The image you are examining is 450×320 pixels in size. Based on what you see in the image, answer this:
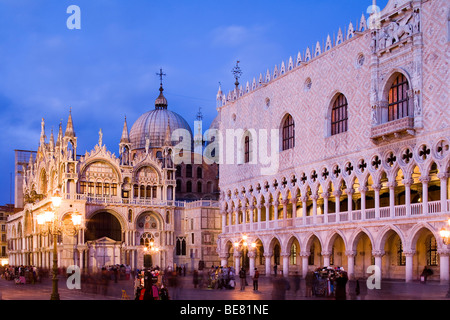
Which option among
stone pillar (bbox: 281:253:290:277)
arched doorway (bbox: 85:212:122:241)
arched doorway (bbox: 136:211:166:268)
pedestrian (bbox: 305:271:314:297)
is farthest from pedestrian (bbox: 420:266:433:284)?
arched doorway (bbox: 85:212:122:241)

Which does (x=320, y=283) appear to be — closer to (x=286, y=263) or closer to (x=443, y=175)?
(x=443, y=175)

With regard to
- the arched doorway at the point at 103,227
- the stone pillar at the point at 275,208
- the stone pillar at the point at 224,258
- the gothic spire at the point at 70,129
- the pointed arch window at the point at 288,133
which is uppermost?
the gothic spire at the point at 70,129

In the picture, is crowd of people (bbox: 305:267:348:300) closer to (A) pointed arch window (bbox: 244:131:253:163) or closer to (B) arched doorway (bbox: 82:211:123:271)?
(A) pointed arch window (bbox: 244:131:253:163)

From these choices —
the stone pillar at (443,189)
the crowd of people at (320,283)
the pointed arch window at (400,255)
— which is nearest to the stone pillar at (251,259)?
the pointed arch window at (400,255)

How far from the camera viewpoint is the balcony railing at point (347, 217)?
31188 mm

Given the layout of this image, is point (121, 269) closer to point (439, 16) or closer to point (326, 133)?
point (326, 133)

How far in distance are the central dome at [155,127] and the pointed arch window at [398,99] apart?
34.3 meters

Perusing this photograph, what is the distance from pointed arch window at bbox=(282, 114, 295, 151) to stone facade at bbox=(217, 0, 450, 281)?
202mm

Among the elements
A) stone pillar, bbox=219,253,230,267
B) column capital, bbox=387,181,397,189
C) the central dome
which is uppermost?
the central dome

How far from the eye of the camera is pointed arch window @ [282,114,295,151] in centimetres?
4281

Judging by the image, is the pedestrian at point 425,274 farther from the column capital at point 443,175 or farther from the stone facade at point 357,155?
the column capital at point 443,175

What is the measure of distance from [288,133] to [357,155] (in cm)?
818

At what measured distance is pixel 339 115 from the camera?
38031 mm

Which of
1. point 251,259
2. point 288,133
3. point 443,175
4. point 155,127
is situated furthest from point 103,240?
A: point 443,175
